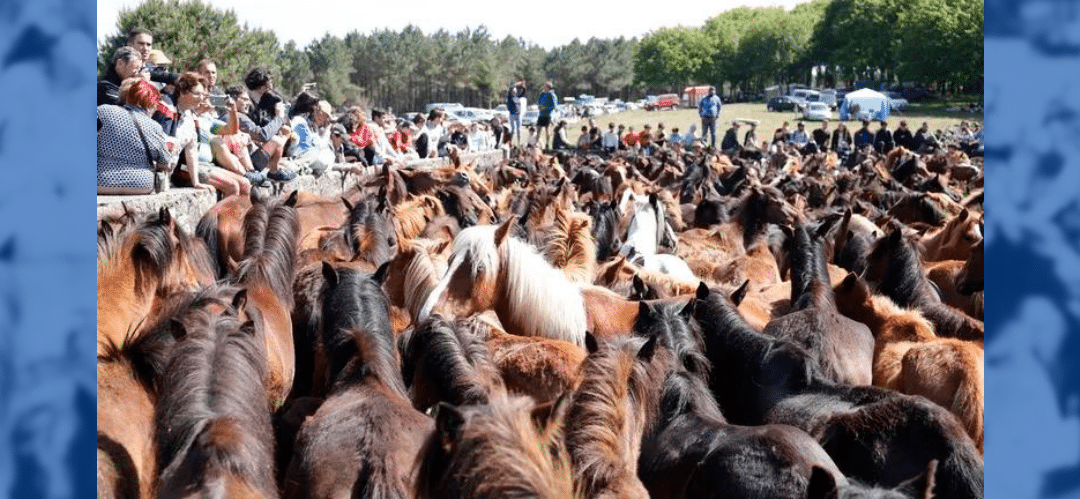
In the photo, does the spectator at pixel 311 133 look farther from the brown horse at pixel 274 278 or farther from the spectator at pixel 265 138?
the brown horse at pixel 274 278

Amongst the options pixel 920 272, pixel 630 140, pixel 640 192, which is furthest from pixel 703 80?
pixel 920 272

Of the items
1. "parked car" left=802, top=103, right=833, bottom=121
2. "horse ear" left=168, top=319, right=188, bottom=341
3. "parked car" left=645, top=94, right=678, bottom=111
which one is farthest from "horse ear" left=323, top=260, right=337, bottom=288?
"parked car" left=645, top=94, right=678, bottom=111

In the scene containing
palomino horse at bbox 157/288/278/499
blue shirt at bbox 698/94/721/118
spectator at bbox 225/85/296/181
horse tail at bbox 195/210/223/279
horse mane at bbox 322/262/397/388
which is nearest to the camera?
palomino horse at bbox 157/288/278/499

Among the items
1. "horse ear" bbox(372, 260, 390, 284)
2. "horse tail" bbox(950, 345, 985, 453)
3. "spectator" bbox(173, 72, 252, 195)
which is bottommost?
"horse tail" bbox(950, 345, 985, 453)

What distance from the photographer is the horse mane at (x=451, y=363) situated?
13.0 feet

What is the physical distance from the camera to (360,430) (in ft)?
11.3

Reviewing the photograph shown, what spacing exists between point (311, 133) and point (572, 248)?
5.95 meters

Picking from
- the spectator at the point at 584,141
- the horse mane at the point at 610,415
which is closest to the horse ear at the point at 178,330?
the horse mane at the point at 610,415

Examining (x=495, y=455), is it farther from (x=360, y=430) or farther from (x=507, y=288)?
(x=507, y=288)

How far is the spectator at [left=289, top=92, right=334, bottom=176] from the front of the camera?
42.2 ft

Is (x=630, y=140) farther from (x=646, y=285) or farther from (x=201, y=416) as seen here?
(x=201, y=416)

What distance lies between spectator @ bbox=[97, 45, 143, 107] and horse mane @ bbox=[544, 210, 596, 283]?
336cm

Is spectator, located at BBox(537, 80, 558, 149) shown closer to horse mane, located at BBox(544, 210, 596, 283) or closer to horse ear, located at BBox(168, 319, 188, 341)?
horse mane, located at BBox(544, 210, 596, 283)

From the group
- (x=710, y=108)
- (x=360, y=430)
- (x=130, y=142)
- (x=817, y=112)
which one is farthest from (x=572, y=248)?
(x=817, y=112)
